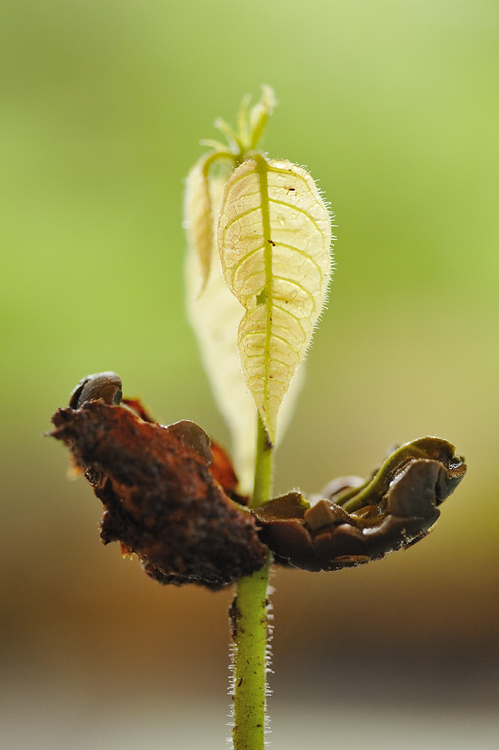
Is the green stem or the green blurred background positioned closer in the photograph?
the green stem

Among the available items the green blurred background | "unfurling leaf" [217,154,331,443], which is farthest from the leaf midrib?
the green blurred background

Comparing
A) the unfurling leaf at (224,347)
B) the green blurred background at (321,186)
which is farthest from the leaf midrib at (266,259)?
the green blurred background at (321,186)

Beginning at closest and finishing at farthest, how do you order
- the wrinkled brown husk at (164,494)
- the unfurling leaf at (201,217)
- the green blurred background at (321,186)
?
the wrinkled brown husk at (164,494) → the unfurling leaf at (201,217) → the green blurred background at (321,186)

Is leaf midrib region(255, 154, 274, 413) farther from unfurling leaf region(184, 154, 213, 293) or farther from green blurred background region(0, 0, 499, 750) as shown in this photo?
green blurred background region(0, 0, 499, 750)

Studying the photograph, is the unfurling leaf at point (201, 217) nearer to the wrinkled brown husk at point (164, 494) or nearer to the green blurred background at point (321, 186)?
the wrinkled brown husk at point (164, 494)

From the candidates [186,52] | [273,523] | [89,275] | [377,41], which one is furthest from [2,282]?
[273,523]

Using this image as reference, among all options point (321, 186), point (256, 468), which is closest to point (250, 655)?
point (256, 468)
